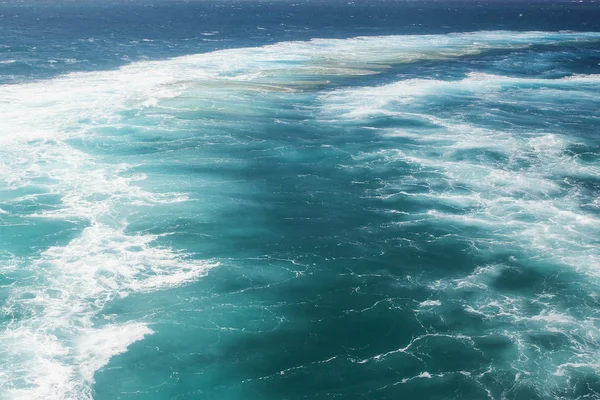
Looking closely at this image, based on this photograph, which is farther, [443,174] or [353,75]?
[353,75]

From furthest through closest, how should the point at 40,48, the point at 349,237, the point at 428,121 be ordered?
1. the point at 40,48
2. the point at 428,121
3. the point at 349,237

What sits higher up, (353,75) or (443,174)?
(353,75)

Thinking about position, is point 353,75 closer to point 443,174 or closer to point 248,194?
point 443,174

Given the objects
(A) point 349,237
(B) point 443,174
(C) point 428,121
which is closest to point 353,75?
(C) point 428,121

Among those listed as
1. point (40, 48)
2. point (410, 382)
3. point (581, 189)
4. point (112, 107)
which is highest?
point (40, 48)

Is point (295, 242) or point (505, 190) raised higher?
point (505, 190)

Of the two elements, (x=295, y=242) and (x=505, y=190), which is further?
(x=505, y=190)

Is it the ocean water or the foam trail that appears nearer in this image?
the ocean water

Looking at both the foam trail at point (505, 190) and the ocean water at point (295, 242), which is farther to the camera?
the foam trail at point (505, 190)
